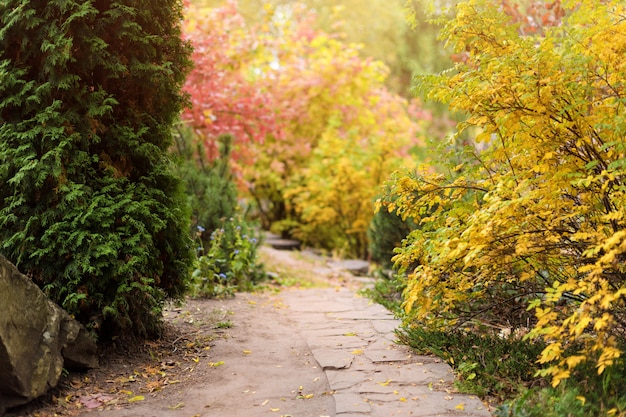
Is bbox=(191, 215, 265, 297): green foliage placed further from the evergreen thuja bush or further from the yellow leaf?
the yellow leaf

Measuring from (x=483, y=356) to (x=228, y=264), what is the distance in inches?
159

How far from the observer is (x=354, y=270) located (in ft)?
34.2

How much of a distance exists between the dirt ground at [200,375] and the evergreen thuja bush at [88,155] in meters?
0.34

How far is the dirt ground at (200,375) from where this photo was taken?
3.78 metres

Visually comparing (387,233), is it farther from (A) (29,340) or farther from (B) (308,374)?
(A) (29,340)

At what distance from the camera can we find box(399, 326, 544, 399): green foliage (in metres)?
3.81

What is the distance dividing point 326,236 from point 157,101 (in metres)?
7.99

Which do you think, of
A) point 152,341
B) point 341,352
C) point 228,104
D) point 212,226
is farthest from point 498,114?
point 228,104

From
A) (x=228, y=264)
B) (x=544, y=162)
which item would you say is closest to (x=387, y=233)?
(x=228, y=264)

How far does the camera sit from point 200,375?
435cm

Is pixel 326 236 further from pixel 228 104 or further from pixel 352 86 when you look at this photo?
pixel 228 104

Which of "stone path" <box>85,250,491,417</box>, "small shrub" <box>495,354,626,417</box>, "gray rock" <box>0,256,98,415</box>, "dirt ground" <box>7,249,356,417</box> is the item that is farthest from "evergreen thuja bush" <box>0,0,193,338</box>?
"small shrub" <box>495,354,626,417</box>

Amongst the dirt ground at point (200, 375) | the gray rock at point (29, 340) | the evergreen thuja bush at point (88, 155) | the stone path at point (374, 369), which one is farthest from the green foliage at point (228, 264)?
the gray rock at point (29, 340)

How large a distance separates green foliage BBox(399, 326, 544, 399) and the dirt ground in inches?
34.1
